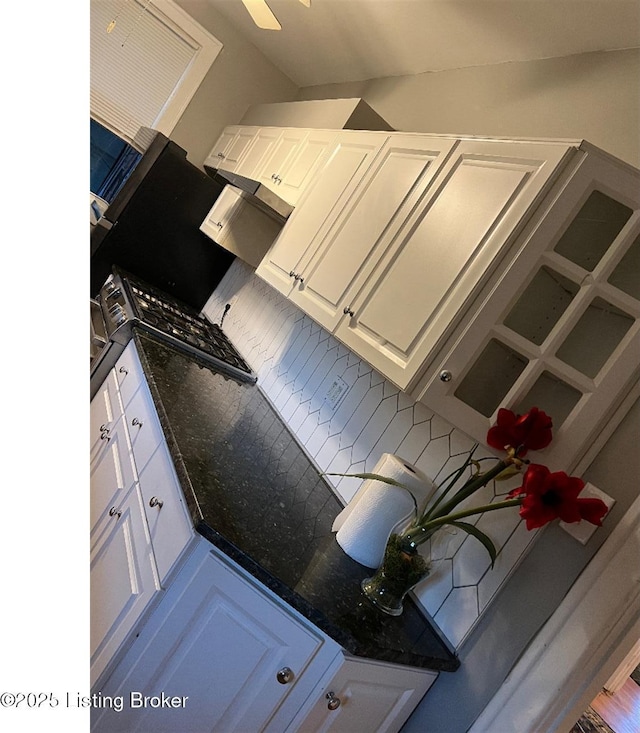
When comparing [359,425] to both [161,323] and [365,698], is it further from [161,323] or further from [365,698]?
[161,323]

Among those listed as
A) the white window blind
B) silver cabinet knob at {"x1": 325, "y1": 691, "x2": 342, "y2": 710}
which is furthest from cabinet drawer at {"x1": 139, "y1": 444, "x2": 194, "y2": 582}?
the white window blind

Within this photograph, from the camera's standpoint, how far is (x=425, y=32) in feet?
9.21

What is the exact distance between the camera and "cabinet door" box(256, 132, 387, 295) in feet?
7.36

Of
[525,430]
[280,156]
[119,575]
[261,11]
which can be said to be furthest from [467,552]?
[280,156]

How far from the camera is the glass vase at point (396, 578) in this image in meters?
1.53

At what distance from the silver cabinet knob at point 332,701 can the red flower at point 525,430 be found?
0.67m

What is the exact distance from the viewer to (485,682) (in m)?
1.46

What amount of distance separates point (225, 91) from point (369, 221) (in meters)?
2.94

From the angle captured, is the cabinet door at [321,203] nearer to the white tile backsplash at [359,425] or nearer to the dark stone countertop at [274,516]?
the white tile backsplash at [359,425]

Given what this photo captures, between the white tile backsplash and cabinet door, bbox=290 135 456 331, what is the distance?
1.16 ft

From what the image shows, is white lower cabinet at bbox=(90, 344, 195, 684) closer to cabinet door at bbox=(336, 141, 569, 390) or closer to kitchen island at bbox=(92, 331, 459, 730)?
kitchen island at bbox=(92, 331, 459, 730)
